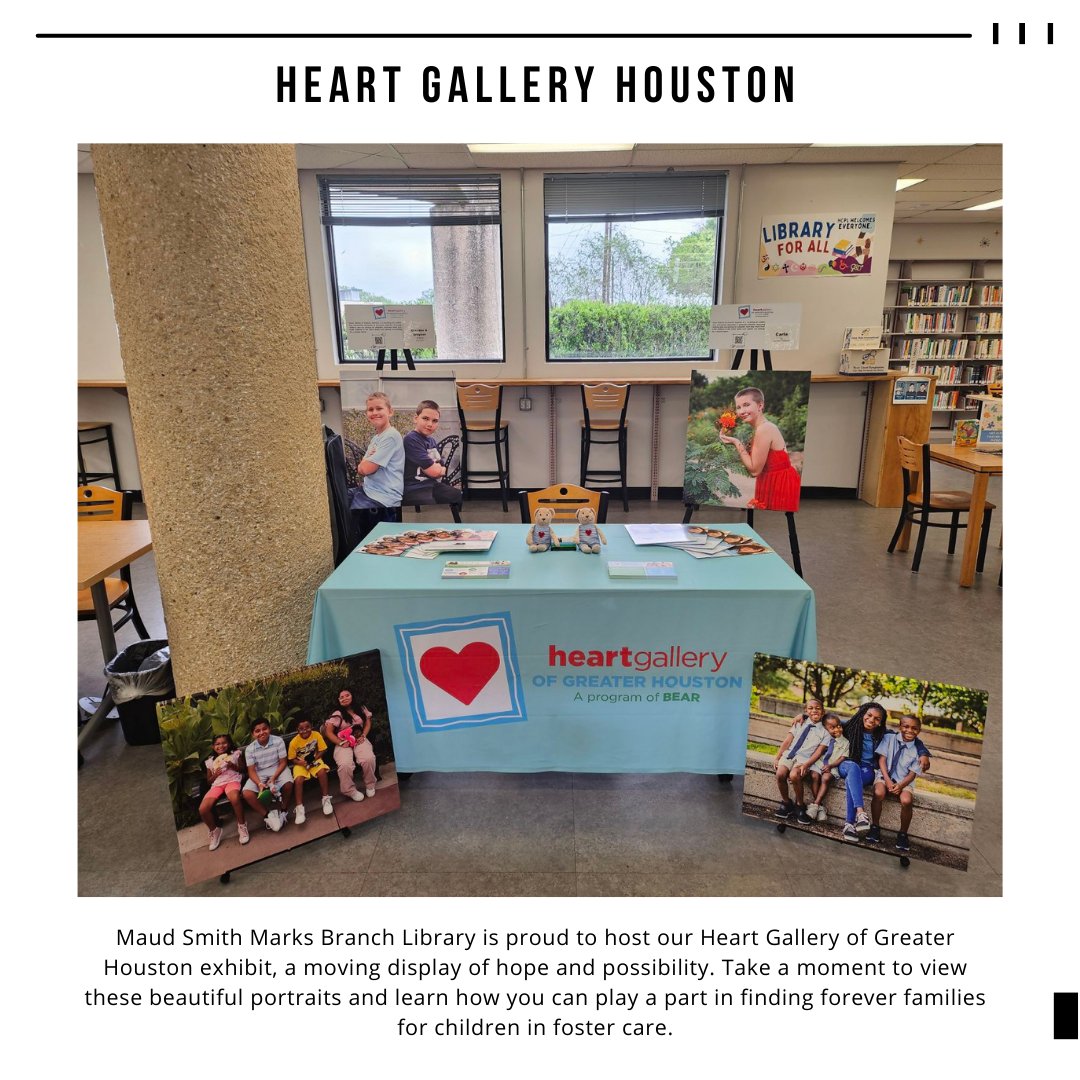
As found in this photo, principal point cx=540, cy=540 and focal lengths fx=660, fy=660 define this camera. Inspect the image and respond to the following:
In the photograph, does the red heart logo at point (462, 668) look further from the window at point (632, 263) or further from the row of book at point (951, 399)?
the row of book at point (951, 399)

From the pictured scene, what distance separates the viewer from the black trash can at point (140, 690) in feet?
8.48

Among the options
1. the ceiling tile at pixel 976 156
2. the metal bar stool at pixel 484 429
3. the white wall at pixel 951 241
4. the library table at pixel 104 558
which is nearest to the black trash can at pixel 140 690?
the library table at pixel 104 558

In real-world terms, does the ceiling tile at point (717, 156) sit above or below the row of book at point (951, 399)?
above

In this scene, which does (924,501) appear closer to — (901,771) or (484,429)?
(901,771)

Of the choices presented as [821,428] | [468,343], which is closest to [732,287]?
[821,428]

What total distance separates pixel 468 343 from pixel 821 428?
352 centimetres

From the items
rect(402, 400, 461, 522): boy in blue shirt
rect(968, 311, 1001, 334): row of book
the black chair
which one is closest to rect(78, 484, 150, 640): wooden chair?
the black chair

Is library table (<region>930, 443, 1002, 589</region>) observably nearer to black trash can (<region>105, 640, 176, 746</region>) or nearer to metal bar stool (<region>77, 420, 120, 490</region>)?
black trash can (<region>105, 640, 176, 746</region>)

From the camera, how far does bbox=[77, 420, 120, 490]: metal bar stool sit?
20.6 feet

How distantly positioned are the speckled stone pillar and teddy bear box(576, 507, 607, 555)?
95 cm

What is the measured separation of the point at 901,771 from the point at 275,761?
1.82 meters

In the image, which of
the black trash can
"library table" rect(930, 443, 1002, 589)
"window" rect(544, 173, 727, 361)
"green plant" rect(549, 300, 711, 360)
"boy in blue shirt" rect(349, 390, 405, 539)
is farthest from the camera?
"green plant" rect(549, 300, 711, 360)

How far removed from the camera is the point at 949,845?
1.90 metres

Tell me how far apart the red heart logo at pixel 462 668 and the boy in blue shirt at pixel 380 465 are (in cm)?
125
